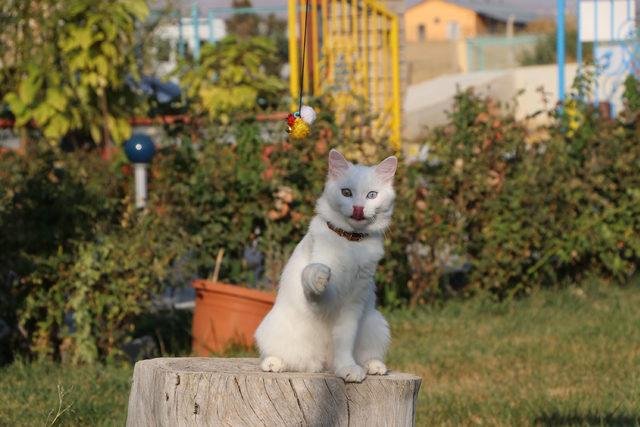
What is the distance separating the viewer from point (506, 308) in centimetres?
776

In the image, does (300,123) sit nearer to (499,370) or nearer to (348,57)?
(499,370)

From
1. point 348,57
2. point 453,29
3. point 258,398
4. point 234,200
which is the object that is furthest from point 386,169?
point 453,29

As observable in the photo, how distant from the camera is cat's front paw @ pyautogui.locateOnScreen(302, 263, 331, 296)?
3.01 m

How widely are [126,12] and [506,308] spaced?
13.0 feet

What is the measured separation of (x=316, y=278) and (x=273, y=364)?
449 millimetres

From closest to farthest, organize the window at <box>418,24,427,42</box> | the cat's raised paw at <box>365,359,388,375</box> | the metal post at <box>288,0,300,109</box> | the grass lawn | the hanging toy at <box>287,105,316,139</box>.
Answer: the hanging toy at <box>287,105,316,139</box>
the cat's raised paw at <box>365,359,388,375</box>
the grass lawn
the metal post at <box>288,0,300,109</box>
the window at <box>418,24,427,42</box>

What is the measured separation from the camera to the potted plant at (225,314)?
637cm

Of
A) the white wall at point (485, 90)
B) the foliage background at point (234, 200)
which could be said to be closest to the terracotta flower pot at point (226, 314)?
the foliage background at point (234, 200)

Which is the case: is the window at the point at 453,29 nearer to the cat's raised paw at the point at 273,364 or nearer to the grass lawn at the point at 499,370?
the grass lawn at the point at 499,370

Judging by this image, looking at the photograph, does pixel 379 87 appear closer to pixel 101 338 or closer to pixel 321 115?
pixel 321 115

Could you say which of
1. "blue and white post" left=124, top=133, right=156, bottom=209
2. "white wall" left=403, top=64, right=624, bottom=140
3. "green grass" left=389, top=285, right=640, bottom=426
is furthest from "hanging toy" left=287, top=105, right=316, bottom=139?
"white wall" left=403, top=64, right=624, bottom=140

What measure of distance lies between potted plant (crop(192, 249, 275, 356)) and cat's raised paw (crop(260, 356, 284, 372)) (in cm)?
292

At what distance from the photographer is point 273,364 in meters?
3.33

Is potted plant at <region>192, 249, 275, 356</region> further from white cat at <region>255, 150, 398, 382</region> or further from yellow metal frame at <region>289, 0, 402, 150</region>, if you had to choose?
white cat at <region>255, 150, 398, 382</region>
